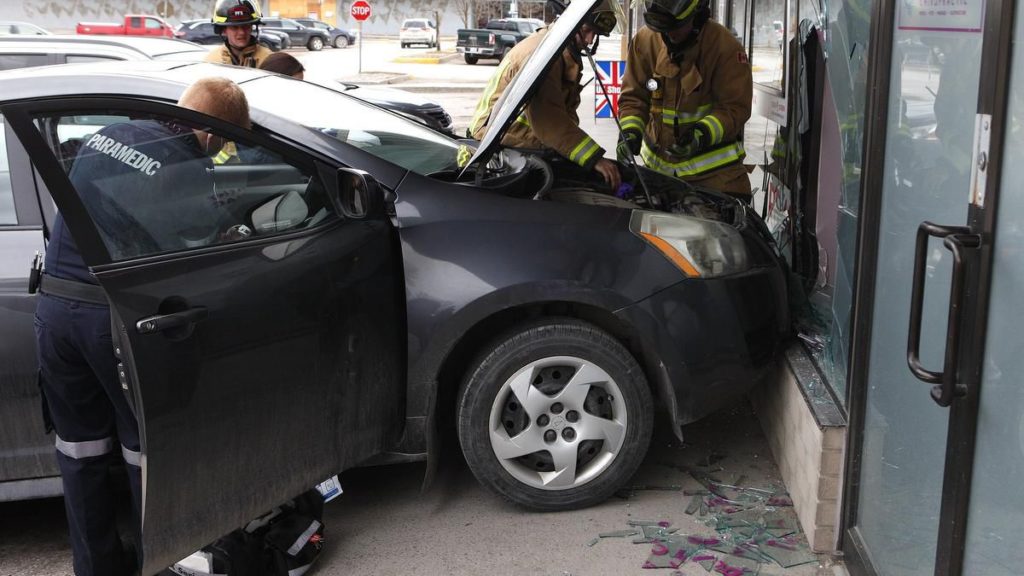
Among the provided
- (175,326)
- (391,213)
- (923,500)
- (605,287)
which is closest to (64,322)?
(175,326)

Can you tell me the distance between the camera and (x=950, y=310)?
6.99 ft

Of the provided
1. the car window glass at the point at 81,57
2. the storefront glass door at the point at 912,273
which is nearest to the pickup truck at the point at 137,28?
the car window glass at the point at 81,57

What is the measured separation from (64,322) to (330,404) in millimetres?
831

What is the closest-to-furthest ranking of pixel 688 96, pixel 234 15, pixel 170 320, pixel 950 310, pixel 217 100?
pixel 950 310 → pixel 170 320 → pixel 217 100 → pixel 688 96 → pixel 234 15

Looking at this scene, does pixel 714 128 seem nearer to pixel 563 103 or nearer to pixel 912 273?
pixel 563 103

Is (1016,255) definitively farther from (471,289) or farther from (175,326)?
(175,326)

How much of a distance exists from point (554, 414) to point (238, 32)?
4.10 meters

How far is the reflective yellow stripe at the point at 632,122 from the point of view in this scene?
5.10 m

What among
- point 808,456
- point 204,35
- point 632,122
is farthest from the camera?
point 204,35

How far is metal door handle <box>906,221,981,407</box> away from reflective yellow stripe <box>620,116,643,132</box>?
2957 mm

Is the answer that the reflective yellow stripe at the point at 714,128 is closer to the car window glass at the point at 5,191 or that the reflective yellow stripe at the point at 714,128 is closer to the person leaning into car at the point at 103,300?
the person leaning into car at the point at 103,300

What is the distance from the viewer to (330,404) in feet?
10.3

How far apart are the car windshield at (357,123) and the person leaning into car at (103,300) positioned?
0.74 meters

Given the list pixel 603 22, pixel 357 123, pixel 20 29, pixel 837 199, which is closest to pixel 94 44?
pixel 357 123
